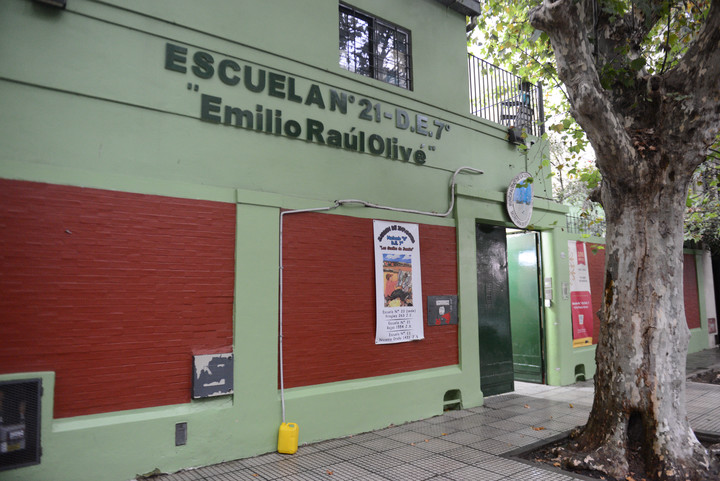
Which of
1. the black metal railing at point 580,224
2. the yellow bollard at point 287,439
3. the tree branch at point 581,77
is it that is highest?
the tree branch at point 581,77

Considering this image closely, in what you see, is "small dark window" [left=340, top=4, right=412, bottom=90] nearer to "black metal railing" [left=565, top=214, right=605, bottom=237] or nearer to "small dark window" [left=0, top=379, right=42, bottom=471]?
"black metal railing" [left=565, top=214, right=605, bottom=237]

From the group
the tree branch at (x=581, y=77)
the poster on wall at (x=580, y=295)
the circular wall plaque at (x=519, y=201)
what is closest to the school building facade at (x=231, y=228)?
the circular wall plaque at (x=519, y=201)

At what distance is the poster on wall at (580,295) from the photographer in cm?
998

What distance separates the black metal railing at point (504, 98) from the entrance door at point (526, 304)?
90.8 inches

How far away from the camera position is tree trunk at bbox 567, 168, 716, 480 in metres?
4.89

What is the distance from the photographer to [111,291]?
4.63 m

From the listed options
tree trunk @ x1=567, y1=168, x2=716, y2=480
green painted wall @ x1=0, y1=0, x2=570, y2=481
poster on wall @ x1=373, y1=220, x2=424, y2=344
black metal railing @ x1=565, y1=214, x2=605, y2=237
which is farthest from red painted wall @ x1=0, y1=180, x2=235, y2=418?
black metal railing @ x1=565, y1=214, x2=605, y2=237

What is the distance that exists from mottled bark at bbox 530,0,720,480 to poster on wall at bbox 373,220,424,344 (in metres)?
2.51

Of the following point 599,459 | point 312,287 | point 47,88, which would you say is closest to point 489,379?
point 599,459

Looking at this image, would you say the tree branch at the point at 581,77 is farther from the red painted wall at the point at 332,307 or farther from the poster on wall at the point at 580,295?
the poster on wall at the point at 580,295

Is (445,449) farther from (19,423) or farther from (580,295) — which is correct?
(580,295)

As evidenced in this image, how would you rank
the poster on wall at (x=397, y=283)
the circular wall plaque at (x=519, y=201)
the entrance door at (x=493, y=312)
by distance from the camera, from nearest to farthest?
the poster on wall at (x=397, y=283)
the entrance door at (x=493, y=312)
the circular wall plaque at (x=519, y=201)

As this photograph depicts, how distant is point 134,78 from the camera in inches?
195

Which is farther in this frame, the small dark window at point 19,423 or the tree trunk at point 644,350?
the tree trunk at point 644,350
